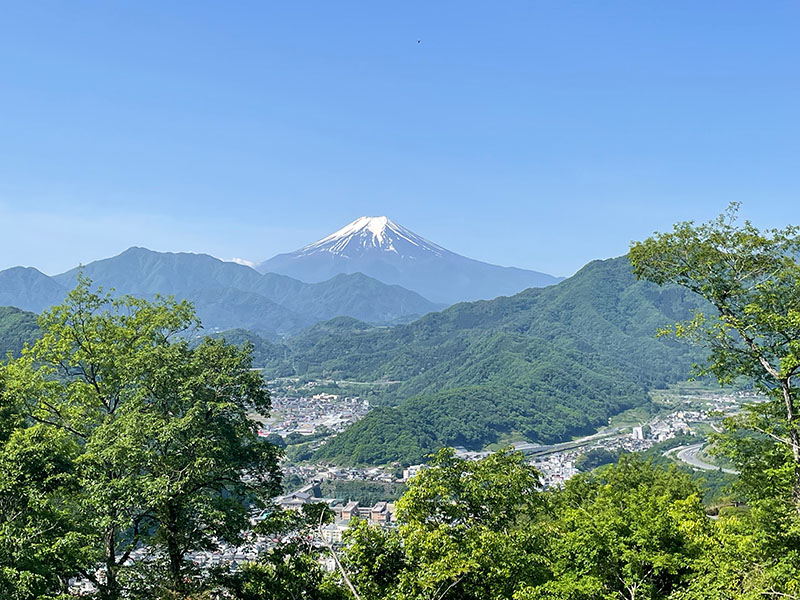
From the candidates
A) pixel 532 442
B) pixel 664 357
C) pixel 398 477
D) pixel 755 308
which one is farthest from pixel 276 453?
pixel 664 357

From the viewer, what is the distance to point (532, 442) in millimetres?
72938

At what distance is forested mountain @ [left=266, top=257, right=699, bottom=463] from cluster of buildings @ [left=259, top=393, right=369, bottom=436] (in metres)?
7.81

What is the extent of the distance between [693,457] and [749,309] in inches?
2257

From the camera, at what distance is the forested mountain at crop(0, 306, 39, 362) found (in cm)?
6186

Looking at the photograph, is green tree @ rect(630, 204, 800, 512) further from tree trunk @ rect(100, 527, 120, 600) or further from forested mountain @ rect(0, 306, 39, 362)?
forested mountain @ rect(0, 306, 39, 362)

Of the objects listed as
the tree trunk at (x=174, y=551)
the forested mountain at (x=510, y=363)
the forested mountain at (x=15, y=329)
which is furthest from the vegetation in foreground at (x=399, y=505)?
the forested mountain at (x=15, y=329)

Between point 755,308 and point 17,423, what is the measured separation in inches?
473

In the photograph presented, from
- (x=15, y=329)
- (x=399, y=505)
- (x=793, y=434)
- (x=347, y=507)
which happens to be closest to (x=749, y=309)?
(x=793, y=434)

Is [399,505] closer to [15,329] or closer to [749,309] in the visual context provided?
[749,309]

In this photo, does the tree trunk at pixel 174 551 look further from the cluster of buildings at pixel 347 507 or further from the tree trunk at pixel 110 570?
the cluster of buildings at pixel 347 507

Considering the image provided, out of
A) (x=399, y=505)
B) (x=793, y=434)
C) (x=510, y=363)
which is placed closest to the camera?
(x=399, y=505)

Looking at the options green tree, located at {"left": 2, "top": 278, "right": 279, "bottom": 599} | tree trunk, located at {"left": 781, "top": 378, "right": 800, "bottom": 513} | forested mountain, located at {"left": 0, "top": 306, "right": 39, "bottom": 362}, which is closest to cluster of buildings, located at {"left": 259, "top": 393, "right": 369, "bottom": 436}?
forested mountain, located at {"left": 0, "top": 306, "right": 39, "bottom": 362}

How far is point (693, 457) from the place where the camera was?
57.8 m

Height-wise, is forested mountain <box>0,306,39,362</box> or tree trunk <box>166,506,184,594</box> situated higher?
forested mountain <box>0,306,39,362</box>
